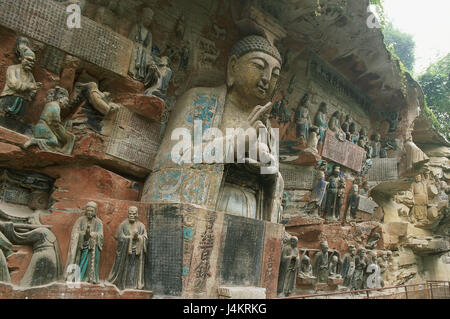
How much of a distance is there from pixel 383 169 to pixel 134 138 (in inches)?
318

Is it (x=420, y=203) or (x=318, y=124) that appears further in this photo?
(x=420, y=203)

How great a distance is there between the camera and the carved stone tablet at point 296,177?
8008 millimetres

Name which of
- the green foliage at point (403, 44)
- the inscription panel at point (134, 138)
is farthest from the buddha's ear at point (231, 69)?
the green foliage at point (403, 44)

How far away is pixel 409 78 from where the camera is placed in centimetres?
997

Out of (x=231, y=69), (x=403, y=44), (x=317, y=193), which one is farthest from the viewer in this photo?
(x=403, y=44)

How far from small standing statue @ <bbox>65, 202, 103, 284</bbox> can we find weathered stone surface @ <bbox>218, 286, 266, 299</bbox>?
1.50 m

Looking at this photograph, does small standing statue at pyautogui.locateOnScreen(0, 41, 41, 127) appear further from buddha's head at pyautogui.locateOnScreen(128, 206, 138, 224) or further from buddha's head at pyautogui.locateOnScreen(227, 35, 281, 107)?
buddha's head at pyautogui.locateOnScreen(227, 35, 281, 107)

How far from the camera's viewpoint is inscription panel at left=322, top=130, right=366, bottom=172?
835cm

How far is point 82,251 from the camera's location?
155 inches

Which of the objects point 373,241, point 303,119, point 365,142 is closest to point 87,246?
point 303,119

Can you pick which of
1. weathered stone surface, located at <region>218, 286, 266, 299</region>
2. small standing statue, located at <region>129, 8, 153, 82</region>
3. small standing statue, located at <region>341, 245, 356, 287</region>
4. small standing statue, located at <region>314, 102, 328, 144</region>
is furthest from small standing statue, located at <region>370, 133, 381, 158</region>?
small standing statue, located at <region>129, 8, 153, 82</region>

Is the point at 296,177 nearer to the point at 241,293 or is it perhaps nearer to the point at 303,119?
the point at 303,119
